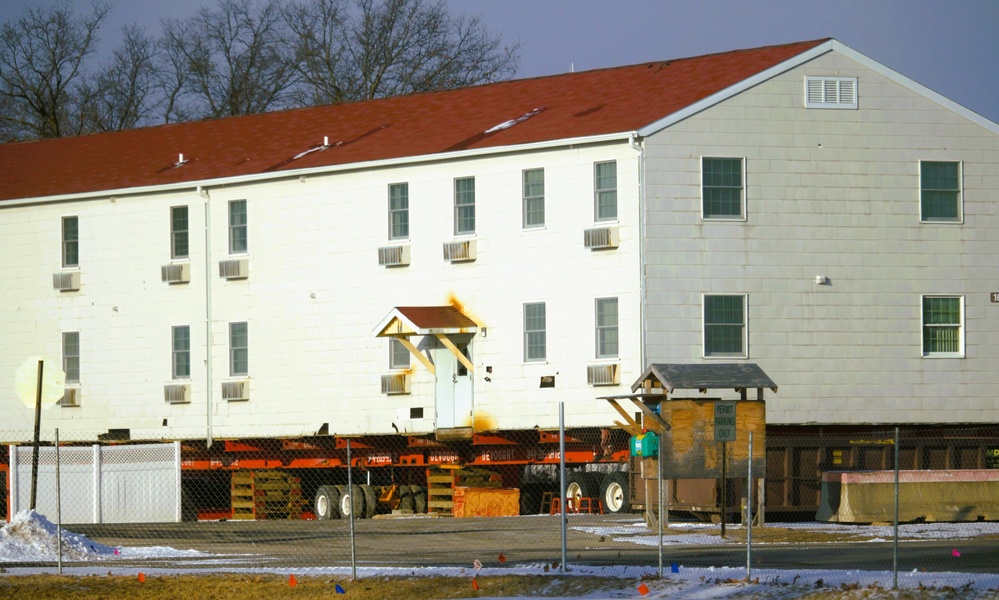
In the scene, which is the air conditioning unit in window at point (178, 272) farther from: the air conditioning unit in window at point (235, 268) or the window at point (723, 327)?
the window at point (723, 327)

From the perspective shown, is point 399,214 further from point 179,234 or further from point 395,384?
point 179,234

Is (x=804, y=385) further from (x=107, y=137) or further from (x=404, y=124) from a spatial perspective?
(x=107, y=137)

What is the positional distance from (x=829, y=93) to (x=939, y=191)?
Answer: 3.23 metres

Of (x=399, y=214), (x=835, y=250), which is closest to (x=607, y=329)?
(x=835, y=250)

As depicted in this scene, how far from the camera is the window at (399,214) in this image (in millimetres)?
37844

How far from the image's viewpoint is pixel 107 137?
4700 cm

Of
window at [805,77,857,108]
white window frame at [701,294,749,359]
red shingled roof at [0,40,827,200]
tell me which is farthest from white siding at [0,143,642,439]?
window at [805,77,857,108]

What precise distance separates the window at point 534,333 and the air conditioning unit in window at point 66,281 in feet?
41.7

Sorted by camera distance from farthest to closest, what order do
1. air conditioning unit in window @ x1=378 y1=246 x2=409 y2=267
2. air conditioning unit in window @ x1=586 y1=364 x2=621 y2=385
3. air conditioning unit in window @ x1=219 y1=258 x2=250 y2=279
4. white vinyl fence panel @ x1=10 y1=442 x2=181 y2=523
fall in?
air conditioning unit in window @ x1=219 y1=258 x2=250 y2=279 → air conditioning unit in window @ x1=378 y1=246 x2=409 y2=267 → white vinyl fence panel @ x1=10 y1=442 x2=181 y2=523 → air conditioning unit in window @ x1=586 y1=364 x2=621 y2=385

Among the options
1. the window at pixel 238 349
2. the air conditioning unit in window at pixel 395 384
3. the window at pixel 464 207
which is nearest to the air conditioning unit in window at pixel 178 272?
the window at pixel 238 349

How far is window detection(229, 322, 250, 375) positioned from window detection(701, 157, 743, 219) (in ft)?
38.4

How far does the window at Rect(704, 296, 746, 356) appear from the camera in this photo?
115ft

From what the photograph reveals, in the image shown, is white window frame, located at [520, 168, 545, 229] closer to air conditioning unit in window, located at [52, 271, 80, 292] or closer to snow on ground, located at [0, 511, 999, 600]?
snow on ground, located at [0, 511, 999, 600]

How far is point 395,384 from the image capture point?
37.4m
